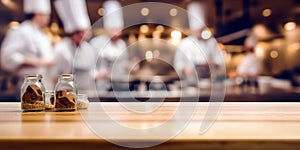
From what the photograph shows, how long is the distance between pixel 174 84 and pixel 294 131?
307 centimetres

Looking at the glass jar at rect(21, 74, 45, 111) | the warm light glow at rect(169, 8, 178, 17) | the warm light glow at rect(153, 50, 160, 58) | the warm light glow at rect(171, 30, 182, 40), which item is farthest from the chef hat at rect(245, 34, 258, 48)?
the glass jar at rect(21, 74, 45, 111)

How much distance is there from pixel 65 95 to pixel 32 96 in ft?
0.33

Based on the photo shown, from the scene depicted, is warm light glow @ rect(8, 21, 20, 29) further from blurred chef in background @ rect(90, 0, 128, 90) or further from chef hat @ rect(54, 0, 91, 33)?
blurred chef in background @ rect(90, 0, 128, 90)

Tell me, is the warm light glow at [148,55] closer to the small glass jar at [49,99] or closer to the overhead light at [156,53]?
the overhead light at [156,53]

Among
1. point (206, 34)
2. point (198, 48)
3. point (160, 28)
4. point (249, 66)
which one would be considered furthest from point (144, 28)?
point (249, 66)

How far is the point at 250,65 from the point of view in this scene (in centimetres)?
318

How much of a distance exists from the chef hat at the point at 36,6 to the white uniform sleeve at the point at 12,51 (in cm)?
24

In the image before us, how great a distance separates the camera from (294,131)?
627mm

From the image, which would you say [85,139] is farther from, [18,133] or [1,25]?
[1,25]

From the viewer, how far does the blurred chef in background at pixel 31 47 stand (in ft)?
9.02

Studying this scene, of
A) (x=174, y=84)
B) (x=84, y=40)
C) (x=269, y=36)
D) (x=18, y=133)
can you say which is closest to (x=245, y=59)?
(x=269, y=36)

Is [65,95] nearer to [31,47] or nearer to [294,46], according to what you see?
[31,47]

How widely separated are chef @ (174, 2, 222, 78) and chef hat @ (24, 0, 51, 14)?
1.37 meters

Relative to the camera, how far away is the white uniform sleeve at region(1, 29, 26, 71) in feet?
8.96
